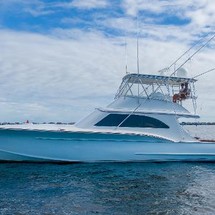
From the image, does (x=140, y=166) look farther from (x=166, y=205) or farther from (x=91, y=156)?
(x=166, y=205)

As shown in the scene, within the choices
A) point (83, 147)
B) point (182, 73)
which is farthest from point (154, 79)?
point (83, 147)

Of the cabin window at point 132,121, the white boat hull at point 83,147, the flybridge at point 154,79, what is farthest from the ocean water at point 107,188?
the flybridge at point 154,79

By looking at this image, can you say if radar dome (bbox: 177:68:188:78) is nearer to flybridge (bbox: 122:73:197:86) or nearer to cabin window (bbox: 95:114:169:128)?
flybridge (bbox: 122:73:197:86)

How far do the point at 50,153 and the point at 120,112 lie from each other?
12.7 ft

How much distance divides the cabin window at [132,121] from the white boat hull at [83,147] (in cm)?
91

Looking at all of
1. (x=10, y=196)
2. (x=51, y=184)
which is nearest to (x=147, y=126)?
(x=51, y=184)

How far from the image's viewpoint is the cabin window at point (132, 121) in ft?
55.8

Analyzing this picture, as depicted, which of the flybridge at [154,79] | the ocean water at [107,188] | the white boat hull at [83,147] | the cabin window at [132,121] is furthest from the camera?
the flybridge at [154,79]

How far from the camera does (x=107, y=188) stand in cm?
1205

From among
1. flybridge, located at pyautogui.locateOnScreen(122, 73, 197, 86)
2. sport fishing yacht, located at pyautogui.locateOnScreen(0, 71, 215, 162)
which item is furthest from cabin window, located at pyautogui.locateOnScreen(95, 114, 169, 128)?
flybridge, located at pyautogui.locateOnScreen(122, 73, 197, 86)

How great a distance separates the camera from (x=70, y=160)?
16156mm

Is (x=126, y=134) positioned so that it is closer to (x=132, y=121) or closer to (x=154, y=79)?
(x=132, y=121)

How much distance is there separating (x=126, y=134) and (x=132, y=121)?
4.02 ft

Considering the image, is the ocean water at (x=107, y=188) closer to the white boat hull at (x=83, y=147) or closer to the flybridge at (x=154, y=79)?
the white boat hull at (x=83, y=147)
